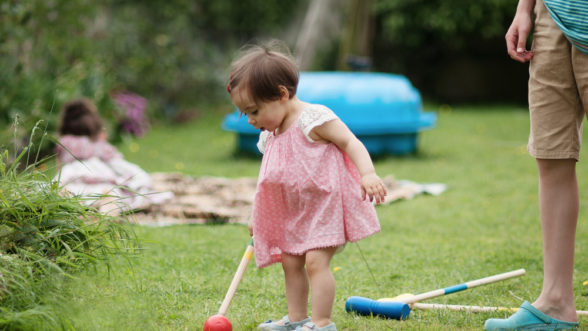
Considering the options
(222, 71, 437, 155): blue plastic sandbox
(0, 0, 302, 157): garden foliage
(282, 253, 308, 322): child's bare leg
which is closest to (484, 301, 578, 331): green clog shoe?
(282, 253, 308, 322): child's bare leg

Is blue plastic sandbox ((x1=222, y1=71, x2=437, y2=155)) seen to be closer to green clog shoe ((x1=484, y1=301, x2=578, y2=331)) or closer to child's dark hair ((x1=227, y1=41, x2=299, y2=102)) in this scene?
child's dark hair ((x1=227, y1=41, x2=299, y2=102))

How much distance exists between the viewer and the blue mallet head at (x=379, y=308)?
2.36m

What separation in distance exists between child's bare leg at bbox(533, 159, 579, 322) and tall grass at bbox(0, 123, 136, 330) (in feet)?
4.65

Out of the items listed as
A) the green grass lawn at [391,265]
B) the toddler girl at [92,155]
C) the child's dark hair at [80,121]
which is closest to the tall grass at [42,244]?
the green grass lawn at [391,265]

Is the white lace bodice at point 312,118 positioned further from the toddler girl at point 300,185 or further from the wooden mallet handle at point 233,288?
the wooden mallet handle at point 233,288

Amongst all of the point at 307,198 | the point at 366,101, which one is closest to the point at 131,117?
the point at 366,101

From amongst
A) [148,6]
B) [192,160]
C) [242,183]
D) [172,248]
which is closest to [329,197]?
[172,248]

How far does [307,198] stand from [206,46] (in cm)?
1067

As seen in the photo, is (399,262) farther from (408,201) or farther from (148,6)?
(148,6)

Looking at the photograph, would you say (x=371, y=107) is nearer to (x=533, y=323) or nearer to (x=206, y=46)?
(x=533, y=323)

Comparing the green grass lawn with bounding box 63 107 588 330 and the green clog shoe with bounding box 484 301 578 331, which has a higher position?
the green clog shoe with bounding box 484 301 578 331

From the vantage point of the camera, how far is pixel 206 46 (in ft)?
41.0

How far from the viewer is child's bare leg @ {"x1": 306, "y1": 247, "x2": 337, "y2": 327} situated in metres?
2.17

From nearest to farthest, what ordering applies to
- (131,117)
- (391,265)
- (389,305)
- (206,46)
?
1. (389,305)
2. (391,265)
3. (131,117)
4. (206,46)
